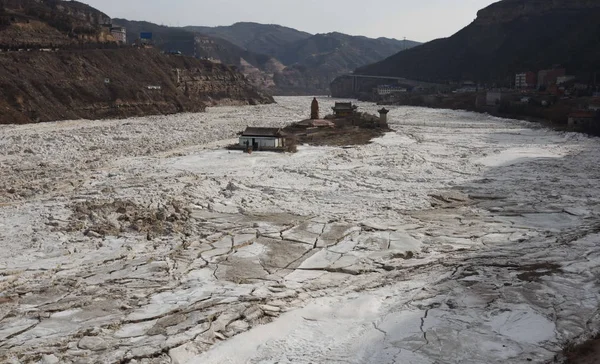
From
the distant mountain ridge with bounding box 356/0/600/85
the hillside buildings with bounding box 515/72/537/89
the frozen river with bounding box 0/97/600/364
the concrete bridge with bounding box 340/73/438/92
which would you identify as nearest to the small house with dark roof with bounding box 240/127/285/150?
the frozen river with bounding box 0/97/600/364

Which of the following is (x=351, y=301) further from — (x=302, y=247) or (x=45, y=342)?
(x=45, y=342)

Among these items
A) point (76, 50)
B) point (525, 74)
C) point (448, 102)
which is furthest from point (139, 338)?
point (525, 74)

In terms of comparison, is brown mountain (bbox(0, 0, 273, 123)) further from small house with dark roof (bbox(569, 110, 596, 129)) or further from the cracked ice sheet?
small house with dark roof (bbox(569, 110, 596, 129))

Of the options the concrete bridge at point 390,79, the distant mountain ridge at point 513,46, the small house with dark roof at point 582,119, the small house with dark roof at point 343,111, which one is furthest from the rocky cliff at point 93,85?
the concrete bridge at point 390,79

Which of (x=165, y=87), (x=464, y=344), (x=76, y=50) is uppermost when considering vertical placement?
(x=76, y=50)

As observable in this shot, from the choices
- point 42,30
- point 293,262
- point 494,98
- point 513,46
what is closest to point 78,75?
point 42,30

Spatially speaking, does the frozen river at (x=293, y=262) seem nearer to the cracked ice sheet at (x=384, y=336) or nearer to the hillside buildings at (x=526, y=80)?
the cracked ice sheet at (x=384, y=336)

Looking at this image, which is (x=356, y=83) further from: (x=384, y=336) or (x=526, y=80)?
(x=384, y=336)
